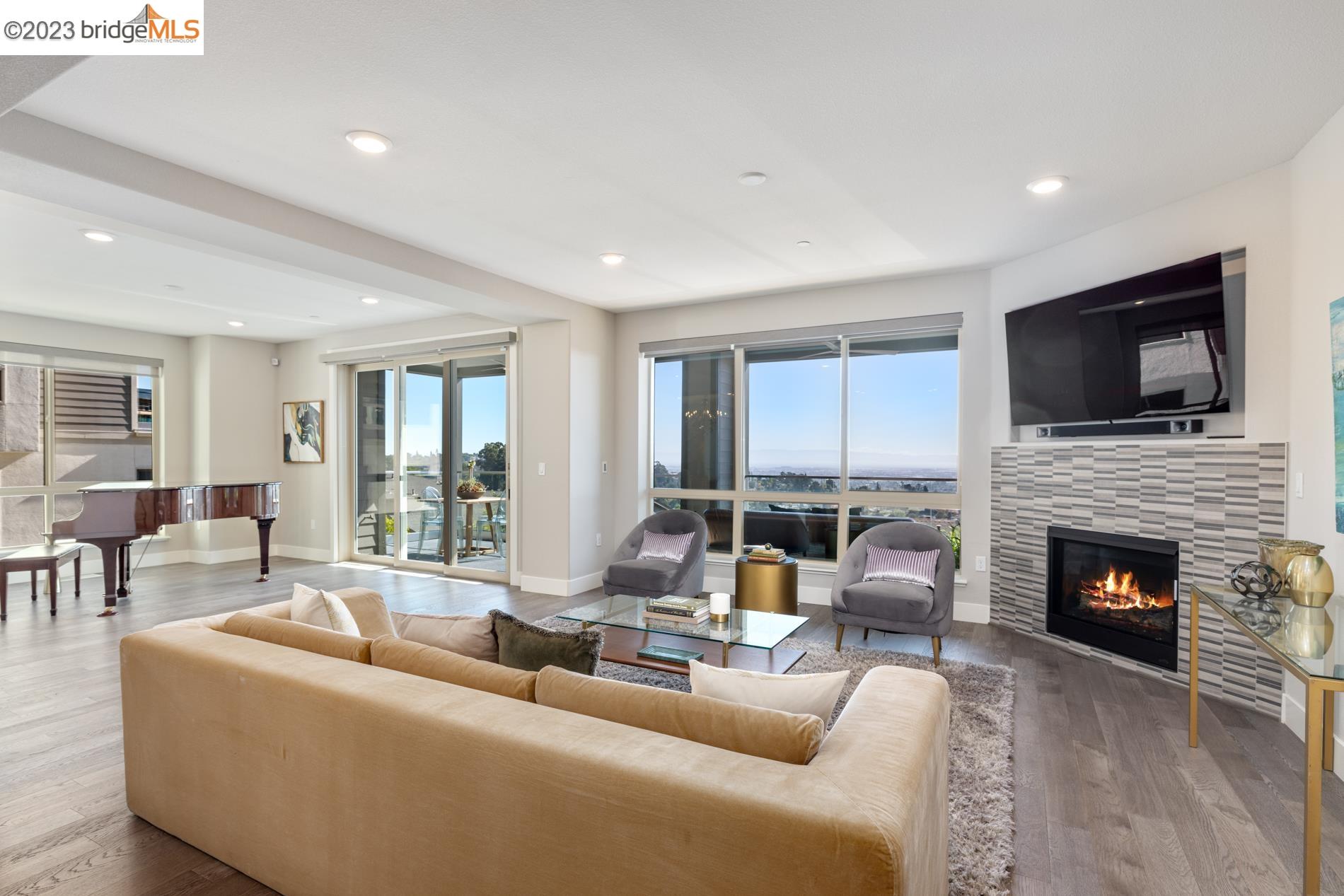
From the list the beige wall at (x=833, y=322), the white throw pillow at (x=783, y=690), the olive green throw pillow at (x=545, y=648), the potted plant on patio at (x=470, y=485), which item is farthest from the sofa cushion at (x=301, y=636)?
the potted plant on patio at (x=470, y=485)

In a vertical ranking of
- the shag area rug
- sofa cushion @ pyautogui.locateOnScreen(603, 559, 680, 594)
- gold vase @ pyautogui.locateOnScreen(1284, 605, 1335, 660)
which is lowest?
the shag area rug

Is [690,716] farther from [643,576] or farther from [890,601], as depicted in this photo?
[643,576]

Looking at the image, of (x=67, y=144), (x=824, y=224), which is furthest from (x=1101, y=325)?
(x=67, y=144)

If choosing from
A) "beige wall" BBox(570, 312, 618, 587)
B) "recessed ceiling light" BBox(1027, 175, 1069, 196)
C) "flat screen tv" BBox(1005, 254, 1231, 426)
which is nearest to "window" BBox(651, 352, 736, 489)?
"beige wall" BBox(570, 312, 618, 587)

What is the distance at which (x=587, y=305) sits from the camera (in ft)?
20.1

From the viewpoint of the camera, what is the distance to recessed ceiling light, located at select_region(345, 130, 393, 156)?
9.18 feet

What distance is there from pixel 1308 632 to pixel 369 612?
3.38m

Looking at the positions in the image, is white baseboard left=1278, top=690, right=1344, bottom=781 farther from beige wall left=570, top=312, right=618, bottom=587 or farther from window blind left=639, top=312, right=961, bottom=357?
beige wall left=570, top=312, right=618, bottom=587

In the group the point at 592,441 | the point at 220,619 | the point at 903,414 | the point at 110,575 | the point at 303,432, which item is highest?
the point at 903,414

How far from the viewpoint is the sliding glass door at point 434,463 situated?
22.0 ft

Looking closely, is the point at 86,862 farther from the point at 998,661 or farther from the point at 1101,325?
the point at 1101,325

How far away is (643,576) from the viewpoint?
481cm

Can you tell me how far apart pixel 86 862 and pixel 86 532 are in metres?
4.03

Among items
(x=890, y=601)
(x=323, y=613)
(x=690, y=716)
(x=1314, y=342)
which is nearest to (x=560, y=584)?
(x=890, y=601)
